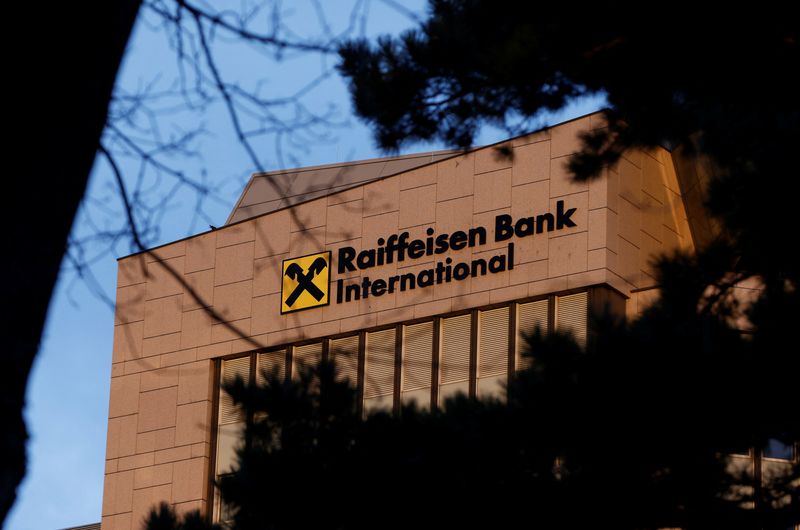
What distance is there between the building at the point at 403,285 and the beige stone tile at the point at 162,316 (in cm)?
4

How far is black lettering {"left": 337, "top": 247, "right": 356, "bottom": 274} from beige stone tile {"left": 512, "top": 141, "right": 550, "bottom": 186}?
456 cm

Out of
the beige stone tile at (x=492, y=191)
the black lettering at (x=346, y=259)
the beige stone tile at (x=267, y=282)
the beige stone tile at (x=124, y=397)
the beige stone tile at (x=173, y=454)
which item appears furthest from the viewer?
the beige stone tile at (x=124, y=397)

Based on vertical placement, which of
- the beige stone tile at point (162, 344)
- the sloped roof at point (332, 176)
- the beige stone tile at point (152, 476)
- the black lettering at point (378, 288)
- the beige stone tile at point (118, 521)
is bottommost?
the beige stone tile at point (118, 521)

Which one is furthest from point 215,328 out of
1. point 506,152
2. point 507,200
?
point 506,152

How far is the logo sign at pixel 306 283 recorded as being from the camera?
34812 millimetres

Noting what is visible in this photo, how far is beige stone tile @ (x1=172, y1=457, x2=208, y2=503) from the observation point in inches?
1379

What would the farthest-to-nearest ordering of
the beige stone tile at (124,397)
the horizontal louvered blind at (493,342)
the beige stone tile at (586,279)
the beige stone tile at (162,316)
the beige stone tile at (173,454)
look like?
the beige stone tile at (124,397), the beige stone tile at (162,316), the beige stone tile at (173,454), the horizontal louvered blind at (493,342), the beige stone tile at (586,279)

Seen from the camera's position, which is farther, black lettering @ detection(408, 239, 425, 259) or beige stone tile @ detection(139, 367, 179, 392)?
beige stone tile @ detection(139, 367, 179, 392)

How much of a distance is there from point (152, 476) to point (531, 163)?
41.3 feet

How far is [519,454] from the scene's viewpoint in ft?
34.2

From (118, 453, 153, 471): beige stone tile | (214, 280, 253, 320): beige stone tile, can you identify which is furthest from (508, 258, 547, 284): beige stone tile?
(118, 453, 153, 471): beige stone tile

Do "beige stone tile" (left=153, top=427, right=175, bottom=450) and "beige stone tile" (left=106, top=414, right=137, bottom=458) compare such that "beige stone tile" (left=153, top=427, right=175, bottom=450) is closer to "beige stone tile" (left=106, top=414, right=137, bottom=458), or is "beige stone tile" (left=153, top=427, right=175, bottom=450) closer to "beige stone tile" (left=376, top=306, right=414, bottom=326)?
"beige stone tile" (left=106, top=414, right=137, bottom=458)

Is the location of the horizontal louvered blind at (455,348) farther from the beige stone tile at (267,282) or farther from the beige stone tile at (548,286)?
the beige stone tile at (267,282)

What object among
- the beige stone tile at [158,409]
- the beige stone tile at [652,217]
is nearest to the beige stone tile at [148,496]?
the beige stone tile at [158,409]
